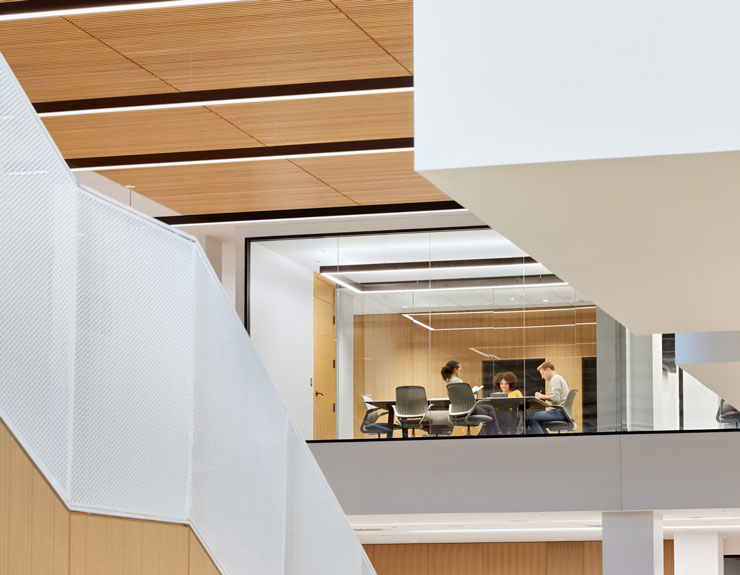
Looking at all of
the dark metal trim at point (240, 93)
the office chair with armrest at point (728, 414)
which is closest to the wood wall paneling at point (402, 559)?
the office chair with armrest at point (728, 414)

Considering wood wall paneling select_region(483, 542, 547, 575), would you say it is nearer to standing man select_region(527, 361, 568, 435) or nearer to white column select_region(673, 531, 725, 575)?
white column select_region(673, 531, 725, 575)

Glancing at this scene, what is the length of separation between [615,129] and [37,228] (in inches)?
95.5

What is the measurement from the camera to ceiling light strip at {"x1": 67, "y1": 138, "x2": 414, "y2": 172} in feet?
30.5

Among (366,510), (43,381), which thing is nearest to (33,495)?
(43,381)

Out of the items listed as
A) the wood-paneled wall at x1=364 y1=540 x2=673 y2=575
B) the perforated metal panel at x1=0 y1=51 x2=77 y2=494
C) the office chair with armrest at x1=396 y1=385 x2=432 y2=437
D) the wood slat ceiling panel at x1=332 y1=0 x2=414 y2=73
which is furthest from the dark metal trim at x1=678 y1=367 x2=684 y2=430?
the perforated metal panel at x1=0 y1=51 x2=77 y2=494

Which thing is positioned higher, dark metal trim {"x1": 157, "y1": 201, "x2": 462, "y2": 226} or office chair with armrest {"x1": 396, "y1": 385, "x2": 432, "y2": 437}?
dark metal trim {"x1": 157, "y1": 201, "x2": 462, "y2": 226}

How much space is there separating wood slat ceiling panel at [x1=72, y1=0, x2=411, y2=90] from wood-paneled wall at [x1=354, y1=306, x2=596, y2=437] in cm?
565

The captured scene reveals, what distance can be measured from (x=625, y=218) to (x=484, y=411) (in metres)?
A: 9.76

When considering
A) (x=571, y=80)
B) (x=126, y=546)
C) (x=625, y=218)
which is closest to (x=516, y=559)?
(x=126, y=546)

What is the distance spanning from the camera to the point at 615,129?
2.22m

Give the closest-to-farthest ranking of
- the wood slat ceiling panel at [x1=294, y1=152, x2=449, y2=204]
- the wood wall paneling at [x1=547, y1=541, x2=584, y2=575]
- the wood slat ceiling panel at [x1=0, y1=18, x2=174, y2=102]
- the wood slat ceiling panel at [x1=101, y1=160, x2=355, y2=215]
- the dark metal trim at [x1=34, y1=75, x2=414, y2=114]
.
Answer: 1. the wood slat ceiling panel at [x1=0, y1=18, x2=174, y2=102]
2. the dark metal trim at [x1=34, y1=75, x2=414, y2=114]
3. the wood slat ceiling panel at [x1=294, y1=152, x2=449, y2=204]
4. the wood slat ceiling panel at [x1=101, y1=160, x2=355, y2=215]
5. the wood wall paneling at [x1=547, y1=541, x2=584, y2=575]

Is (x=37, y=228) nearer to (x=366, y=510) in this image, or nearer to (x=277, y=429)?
(x=277, y=429)

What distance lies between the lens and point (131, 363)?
14.8 feet

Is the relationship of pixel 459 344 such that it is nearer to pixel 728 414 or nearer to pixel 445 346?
pixel 445 346
